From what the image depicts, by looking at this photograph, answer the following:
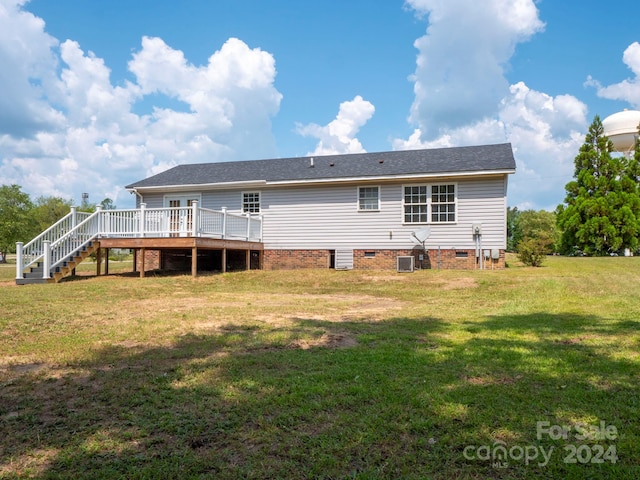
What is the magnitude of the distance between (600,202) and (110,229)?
23800 millimetres

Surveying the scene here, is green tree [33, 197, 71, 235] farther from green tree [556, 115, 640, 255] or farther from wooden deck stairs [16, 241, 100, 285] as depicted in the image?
green tree [556, 115, 640, 255]

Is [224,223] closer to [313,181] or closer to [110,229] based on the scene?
[110,229]

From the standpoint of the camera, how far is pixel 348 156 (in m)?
18.9

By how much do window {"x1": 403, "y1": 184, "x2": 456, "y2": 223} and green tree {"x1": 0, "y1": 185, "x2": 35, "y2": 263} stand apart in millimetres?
39208

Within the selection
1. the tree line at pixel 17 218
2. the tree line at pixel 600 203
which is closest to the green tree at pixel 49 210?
the tree line at pixel 17 218

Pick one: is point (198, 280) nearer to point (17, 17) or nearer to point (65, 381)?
point (65, 381)

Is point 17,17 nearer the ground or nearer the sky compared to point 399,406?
nearer the sky

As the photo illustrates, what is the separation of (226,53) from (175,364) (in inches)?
658

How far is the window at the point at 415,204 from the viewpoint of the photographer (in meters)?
15.4

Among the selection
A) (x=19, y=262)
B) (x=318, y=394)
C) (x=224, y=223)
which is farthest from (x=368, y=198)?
(x=318, y=394)

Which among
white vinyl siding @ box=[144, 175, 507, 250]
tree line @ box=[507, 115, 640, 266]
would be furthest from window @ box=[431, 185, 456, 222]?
tree line @ box=[507, 115, 640, 266]

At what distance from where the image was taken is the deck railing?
12.7 metres

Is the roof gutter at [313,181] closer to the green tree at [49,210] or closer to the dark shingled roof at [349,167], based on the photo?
the dark shingled roof at [349,167]

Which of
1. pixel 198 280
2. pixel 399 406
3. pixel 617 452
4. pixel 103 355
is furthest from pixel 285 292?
pixel 617 452
